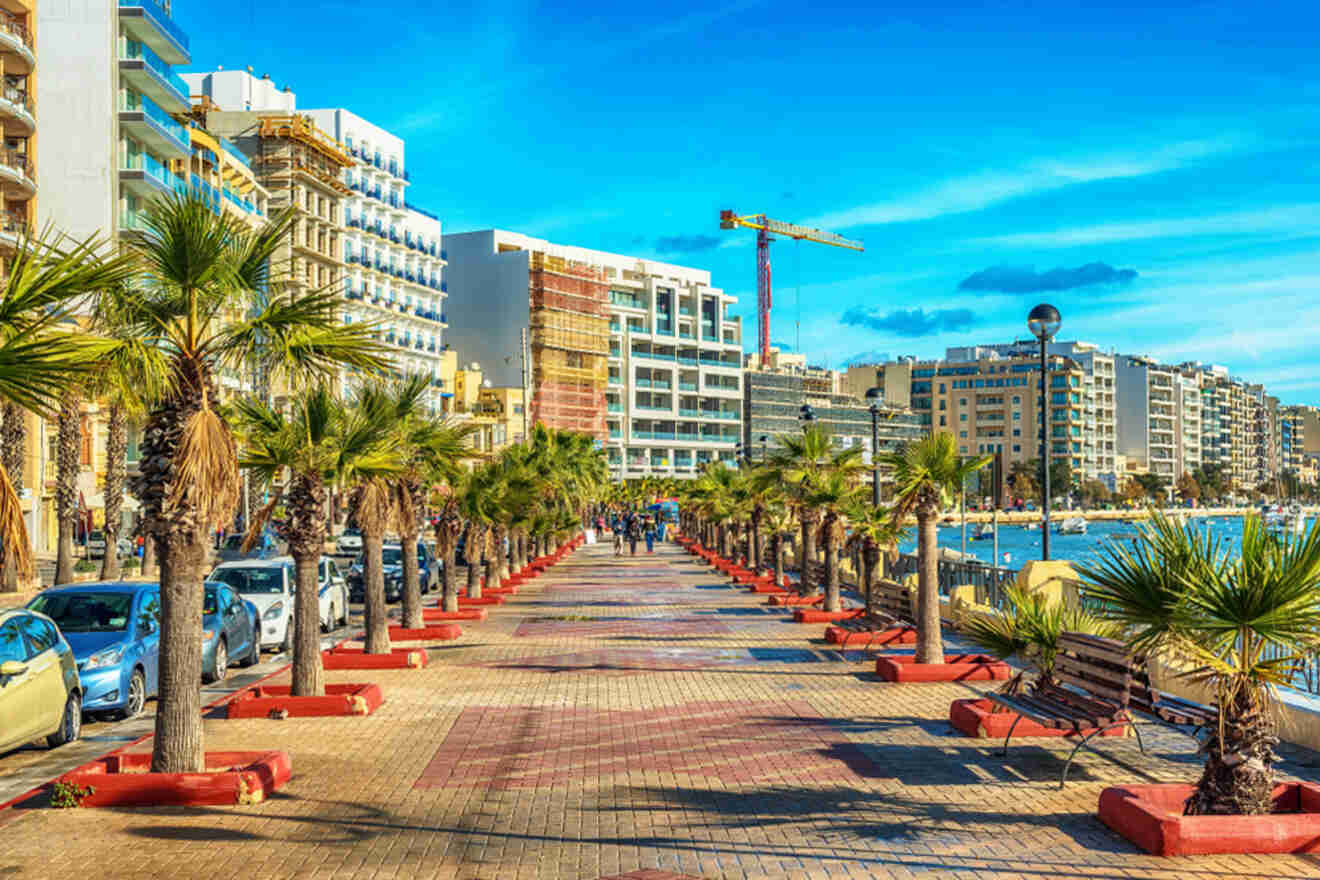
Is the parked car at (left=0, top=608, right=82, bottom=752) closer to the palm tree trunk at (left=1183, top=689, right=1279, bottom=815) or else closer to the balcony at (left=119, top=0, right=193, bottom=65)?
the palm tree trunk at (left=1183, top=689, right=1279, bottom=815)

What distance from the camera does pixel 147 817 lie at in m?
9.55

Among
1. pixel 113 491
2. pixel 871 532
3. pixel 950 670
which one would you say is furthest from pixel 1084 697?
pixel 113 491

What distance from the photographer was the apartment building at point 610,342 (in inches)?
5212

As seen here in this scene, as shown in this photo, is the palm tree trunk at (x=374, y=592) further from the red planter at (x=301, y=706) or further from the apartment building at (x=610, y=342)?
the apartment building at (x=610, y=342)

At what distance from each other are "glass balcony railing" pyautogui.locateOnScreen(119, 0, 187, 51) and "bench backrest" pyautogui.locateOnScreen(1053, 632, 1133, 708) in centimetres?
5679

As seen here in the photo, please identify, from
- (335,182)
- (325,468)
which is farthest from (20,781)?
(335,182)

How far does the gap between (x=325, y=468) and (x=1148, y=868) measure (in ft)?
31.0

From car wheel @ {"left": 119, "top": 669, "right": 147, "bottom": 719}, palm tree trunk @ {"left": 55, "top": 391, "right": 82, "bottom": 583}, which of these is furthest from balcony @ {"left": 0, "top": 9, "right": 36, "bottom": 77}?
car wheel @ {"left": 119, "top": 669, "right": 147, "bottom": 719}

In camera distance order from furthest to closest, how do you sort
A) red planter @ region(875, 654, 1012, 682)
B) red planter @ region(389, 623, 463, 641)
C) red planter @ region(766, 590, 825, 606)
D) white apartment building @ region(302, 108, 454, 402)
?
white apartment building @ region(302, 108, 454, 402) → red planter @ region(766, 590, 825, 606) → red planter @ region(389, 623, 463, 641) → red planter @ region(875, 654, 1012, 682)

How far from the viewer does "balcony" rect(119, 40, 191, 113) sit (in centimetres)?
5719

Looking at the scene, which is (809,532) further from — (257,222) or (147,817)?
(257,222)

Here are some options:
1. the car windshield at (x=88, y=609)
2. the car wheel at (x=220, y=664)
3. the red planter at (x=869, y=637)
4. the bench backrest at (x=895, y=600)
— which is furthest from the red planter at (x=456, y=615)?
the car windshield at (x=88, y=609)

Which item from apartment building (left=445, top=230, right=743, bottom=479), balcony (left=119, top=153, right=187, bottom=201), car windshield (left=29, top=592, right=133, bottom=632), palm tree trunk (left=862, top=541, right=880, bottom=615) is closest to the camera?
car windshield (left=29, top=592, right=133, bottom=632)

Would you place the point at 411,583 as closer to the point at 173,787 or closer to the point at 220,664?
the point at 220,664
